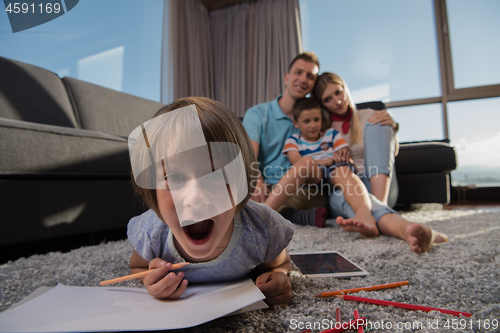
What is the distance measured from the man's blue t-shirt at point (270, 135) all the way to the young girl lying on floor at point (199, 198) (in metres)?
0.83

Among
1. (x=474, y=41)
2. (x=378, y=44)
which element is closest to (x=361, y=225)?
(x=378, y=44)

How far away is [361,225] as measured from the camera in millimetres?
842

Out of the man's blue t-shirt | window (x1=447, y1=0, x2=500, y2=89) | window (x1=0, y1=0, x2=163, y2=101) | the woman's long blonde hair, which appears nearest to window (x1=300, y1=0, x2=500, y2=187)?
window (x1=447, y1=0, x2=500, y2=89)

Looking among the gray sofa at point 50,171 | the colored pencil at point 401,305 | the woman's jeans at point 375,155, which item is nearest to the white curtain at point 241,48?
the gray sofa at point 50,171

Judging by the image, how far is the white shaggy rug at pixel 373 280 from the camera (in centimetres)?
35

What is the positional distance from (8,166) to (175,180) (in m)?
0.68

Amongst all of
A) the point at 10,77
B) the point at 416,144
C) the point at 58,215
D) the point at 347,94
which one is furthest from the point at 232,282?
the point at 416,144

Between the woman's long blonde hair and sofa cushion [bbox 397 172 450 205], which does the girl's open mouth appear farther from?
sofa cushion [bbox 397 172 450 205]

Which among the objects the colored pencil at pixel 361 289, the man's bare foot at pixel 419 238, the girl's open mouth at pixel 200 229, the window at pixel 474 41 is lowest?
the man's bare foot at pixel 419 238

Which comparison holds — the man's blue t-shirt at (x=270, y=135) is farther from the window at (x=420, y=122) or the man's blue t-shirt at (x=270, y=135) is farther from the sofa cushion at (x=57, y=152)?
the window at (x=420, y=122)

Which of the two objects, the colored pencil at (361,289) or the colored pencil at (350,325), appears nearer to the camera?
the colored pencil at (350,325)

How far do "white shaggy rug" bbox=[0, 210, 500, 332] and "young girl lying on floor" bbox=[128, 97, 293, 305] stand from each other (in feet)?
0.19

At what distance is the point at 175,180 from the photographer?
0.33m

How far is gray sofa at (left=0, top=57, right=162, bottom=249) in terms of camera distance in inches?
29.8
